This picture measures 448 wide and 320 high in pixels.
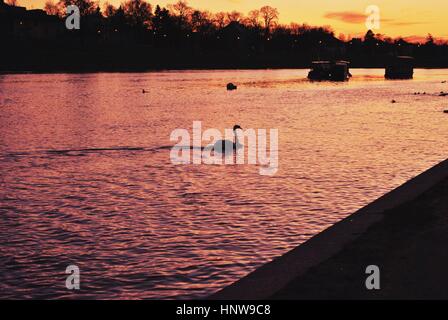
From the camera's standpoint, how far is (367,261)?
829 cm

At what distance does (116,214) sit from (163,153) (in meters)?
10.7

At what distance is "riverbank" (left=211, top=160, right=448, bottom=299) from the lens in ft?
23.7

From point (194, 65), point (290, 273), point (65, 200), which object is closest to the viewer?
point (290, 273)

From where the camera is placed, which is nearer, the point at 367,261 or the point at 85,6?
the point at 367,261

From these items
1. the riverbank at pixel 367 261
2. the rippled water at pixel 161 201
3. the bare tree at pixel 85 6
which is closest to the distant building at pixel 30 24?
the bare tree at pixel 85 6

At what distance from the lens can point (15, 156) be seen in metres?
24.1

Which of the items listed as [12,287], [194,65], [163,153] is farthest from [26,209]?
[194,65]

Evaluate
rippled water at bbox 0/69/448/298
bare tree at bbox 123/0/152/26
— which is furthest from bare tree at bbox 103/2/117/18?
rippled water at bbox 0/69/448/298

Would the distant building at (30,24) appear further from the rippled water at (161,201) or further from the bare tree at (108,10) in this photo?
the rippled water at (161,201)

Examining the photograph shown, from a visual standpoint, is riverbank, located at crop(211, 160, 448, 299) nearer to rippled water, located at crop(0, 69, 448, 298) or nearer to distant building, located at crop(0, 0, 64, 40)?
rippled water, located at crop(0, 69, 448, 298)

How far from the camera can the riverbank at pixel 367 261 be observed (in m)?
7.23

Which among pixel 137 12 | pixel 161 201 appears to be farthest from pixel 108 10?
pixel 161 201

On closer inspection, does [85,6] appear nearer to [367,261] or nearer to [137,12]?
[137,12]
